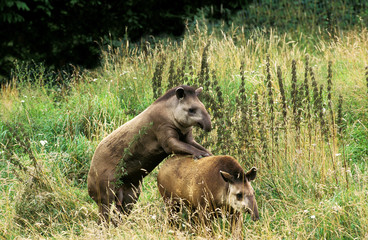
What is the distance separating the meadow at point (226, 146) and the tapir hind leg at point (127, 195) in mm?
201

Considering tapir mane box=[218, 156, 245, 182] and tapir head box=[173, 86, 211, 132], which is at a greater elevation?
tapir head box=[173, 86, 211, 132]

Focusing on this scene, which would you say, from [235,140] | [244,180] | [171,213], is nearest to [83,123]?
[235,140]

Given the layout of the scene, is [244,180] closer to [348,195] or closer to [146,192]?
[348,195]

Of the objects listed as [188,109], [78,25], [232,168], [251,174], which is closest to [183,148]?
[188,109]

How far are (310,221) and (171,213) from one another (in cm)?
145

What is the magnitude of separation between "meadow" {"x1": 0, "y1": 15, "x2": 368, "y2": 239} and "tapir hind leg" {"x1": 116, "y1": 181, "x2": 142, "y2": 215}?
0.66 ft

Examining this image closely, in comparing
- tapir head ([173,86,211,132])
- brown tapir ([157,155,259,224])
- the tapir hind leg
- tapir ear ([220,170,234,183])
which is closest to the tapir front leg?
brown tapir ([157,155,259,224])

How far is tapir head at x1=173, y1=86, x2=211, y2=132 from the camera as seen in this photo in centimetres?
574

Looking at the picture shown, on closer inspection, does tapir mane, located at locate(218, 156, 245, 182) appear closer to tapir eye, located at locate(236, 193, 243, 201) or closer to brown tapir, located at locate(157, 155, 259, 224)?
brown tapir, located at locate(157, 155, 259, 224)

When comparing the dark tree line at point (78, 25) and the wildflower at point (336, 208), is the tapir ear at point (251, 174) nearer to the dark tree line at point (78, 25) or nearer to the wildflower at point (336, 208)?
the wildflower at point (336, 208)

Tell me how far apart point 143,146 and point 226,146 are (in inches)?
48.4

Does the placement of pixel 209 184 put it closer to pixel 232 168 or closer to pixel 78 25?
pixel 232 168

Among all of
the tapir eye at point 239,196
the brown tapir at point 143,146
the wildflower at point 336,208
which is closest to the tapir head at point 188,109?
the brown tapir at point 143,146

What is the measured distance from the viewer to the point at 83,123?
29.3 ft
